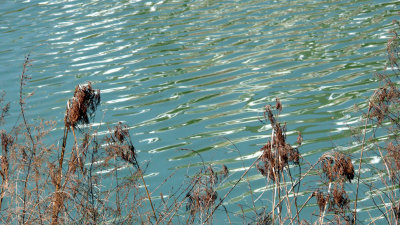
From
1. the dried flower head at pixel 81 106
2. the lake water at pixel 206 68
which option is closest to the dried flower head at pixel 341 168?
the dried flower head at pixel 81 106

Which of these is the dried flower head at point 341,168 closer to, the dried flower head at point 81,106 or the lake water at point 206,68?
the dried flower head at point 81,106

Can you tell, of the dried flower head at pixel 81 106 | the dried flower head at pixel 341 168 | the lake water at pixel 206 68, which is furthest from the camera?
the lake water at pixel 206 68

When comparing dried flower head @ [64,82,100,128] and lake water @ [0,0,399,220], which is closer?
dried flower head @ [64,82,100,128]

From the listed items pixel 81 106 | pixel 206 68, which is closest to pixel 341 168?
pixel 81 106

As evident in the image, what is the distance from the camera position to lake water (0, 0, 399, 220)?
5.57 m

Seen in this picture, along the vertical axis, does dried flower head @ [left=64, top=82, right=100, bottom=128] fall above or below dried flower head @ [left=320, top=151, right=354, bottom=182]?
above

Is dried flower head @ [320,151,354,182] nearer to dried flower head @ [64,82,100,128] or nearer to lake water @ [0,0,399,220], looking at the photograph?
dried flower head @ [64,82,100,128]

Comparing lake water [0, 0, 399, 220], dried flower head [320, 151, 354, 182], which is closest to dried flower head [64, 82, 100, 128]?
dried flower head [320, 151, 354, 182]

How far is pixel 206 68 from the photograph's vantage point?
772 centimetres

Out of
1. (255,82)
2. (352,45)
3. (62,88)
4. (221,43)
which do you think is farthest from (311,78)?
(62,88)

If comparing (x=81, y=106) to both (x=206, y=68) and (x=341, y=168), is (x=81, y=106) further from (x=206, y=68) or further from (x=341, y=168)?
(x=206, y=68)

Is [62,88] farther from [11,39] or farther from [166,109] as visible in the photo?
[11,39]

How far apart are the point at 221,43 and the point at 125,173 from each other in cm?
412

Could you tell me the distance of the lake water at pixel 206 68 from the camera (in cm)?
557
